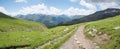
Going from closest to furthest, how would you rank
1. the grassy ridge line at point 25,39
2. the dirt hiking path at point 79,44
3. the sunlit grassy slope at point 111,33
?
the sunlit grassy slope at point 111,33 < the dirt hiking path at point 79,44 < the grassy ridge line at point 25,39

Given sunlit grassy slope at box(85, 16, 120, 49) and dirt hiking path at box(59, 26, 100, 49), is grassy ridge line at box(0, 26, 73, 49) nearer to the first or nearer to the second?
dirt hiking path at box(59, 26, 100, 49)

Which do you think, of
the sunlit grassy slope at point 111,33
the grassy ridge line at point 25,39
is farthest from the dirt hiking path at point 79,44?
the grassy ridge line at point 25,39

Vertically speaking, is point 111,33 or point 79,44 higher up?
point 111,33

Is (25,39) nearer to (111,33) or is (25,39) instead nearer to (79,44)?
(111,33)

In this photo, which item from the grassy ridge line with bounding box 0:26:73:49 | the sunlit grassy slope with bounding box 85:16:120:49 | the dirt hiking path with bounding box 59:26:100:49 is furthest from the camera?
the grassy ridge line with bounding box 0:26:73:49

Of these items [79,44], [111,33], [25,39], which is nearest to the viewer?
[79,44]

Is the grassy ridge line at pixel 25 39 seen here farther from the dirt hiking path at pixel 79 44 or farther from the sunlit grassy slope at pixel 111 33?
the sunlit grassy slope at pixel 111 33

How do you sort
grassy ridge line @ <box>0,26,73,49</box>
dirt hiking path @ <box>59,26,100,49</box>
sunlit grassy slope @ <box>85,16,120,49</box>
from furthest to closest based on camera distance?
grassy ridge line @ <box>0,26,73,49</box>
dirt hiking path @ <box>59,26,100,49</box>
sunlit grassy slope @ <box>85,16,120,49</box>

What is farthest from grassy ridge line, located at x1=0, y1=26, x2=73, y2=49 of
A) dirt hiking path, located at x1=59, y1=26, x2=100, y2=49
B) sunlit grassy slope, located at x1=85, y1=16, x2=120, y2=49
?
sunlit grassy slope, located at x1=85, y1=16, x2=120, y2=49

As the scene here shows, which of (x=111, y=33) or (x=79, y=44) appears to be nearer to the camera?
(x=79, y=44)

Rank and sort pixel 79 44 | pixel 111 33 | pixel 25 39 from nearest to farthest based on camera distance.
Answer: pixel 79 44 < pixel 111 33 < pixel 25 39

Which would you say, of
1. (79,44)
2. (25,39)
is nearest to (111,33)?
(79,44)

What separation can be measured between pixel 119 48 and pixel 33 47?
21.1 metres

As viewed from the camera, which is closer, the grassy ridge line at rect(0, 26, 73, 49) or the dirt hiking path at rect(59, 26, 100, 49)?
the dirt hiking path at rect(59, 26, 100, 49)
